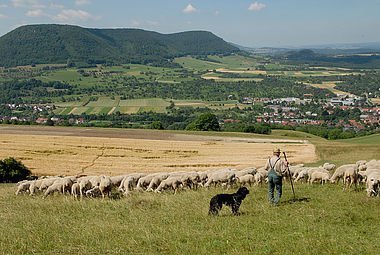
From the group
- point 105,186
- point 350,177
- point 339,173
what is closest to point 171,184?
point 105,186

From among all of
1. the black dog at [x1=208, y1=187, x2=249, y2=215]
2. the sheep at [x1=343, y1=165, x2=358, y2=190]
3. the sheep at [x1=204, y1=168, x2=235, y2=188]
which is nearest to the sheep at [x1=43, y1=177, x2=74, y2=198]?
the sheep at [x1=204, y1=168, x2=235, y2=188]

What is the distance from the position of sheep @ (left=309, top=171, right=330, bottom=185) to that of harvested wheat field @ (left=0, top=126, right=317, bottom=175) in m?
11.8

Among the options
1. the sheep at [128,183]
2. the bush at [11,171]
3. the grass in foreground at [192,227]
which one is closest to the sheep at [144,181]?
the sheep at [128,183]

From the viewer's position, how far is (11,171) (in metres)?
30.8

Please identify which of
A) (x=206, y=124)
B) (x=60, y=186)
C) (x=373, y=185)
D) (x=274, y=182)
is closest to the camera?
(x=274, y=182)

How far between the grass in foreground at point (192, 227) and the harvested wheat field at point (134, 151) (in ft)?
57.0

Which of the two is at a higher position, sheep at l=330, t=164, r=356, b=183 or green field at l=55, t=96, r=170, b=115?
sheep at l=330, t=164, r=356, b=183

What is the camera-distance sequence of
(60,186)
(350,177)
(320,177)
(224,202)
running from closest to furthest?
1. (224,202)
2. (350,177)
3. (60,186)
4. (320,177)

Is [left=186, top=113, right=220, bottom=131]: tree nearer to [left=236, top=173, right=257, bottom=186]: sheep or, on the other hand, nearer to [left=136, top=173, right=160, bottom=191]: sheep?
[left=136, top=173, right=160, bottom=191]: sheep

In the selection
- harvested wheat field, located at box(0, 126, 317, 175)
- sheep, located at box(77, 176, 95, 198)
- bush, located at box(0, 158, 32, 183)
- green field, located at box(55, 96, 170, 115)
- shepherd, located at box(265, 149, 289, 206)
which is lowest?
green field, located at box(55, 96, 170, 115)

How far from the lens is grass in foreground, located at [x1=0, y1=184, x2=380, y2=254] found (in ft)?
30.1

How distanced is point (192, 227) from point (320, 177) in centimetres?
1087

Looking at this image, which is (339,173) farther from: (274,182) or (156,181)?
(156,181)

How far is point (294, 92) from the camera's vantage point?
166625mm
